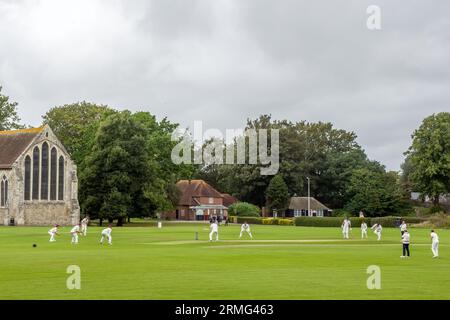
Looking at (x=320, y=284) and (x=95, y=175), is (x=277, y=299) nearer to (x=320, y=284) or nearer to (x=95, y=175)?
(x=320, y=284)

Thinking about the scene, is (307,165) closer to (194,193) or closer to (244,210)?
(244,210)

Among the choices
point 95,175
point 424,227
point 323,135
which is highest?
point 323,135

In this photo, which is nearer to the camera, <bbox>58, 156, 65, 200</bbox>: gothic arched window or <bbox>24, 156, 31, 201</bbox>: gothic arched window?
A: <bbox>24, 156, 31, 201</bbox>: gothic arched window

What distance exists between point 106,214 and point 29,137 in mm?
14456

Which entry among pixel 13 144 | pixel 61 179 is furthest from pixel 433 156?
pixel 13 144

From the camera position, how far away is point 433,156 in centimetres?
11725

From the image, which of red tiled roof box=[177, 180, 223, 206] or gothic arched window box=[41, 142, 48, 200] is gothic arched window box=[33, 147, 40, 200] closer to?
gothic arched window box=[41, 142, 48, 200]

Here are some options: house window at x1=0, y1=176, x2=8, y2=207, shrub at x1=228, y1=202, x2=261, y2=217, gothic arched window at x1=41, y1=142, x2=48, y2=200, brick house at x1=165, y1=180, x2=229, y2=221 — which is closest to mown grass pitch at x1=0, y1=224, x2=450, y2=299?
house window at x1=0, y1=176, x2=8, y2=207

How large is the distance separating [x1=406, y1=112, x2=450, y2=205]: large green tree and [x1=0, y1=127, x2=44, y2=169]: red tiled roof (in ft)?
197

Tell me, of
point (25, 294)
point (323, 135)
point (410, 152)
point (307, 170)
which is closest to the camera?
point (25, 294)

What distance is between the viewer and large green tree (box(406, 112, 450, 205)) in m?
116

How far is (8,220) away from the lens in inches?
3634

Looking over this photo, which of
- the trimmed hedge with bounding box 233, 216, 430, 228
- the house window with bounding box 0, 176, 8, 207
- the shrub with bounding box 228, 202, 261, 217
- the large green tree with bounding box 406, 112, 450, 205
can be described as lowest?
the trimmed hedge with bounding box 233, 216, 430, 228
